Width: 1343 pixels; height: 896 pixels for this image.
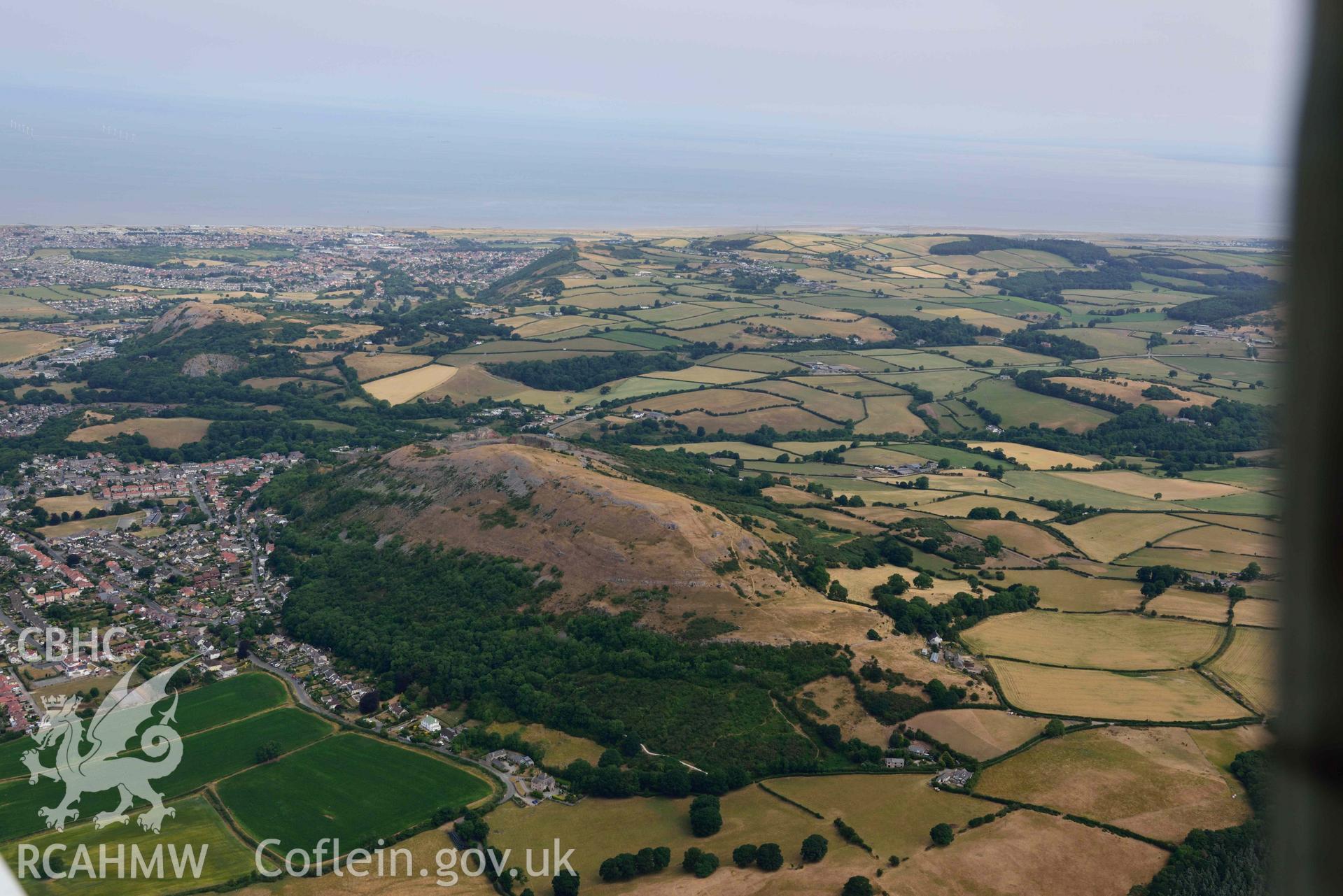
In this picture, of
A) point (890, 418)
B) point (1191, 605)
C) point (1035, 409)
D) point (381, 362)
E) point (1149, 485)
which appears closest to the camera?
point (1191, 605)

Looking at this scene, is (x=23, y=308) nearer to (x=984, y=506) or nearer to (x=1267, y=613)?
(x=984, y=506)

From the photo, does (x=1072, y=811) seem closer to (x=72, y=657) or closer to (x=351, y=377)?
(x=72, y=657)

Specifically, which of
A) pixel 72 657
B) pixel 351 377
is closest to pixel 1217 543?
pixel 72 657

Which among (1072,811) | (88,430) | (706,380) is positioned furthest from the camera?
(706,380)

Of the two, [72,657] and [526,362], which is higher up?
[526,362]

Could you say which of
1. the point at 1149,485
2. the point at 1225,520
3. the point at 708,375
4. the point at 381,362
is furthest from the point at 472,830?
the point at 381,362

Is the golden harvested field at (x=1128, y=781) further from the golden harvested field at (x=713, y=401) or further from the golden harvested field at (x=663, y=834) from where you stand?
the golden harvested field at (x=713, y=401)
